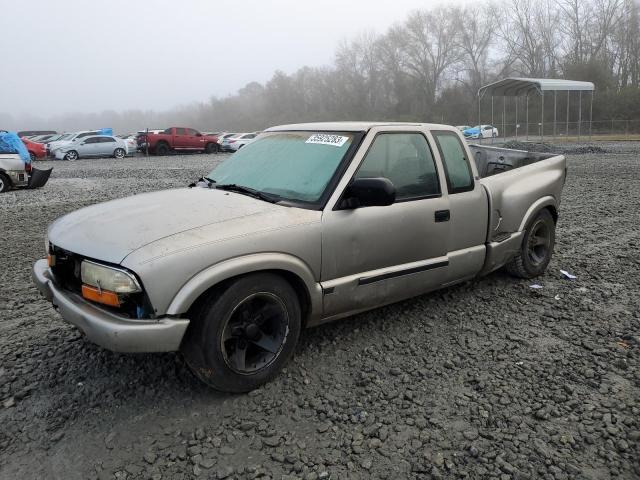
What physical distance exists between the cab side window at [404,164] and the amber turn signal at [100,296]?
5.95 feet

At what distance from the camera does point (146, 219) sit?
322 cm

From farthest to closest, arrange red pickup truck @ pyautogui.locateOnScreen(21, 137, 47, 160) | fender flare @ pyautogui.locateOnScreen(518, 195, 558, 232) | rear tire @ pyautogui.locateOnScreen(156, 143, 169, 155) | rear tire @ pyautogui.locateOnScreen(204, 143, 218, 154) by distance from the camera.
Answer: rear tire @ pyautogui.locateOnScreen(204, 143, 218, 154)
rear tire @ pyautogui.locateOnScreen(156, 143, 169, 155)
red pickup truck @ pyautogui.locateOnScreen(21, 137, 47, 160)
fender flare @ pyautogui.locateOnScreen(518, 195, 558, 232)

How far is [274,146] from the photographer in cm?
421

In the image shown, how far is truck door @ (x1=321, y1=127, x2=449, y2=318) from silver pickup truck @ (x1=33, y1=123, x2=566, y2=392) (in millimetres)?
11

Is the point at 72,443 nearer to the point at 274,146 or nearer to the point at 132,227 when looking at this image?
the point at 132,227

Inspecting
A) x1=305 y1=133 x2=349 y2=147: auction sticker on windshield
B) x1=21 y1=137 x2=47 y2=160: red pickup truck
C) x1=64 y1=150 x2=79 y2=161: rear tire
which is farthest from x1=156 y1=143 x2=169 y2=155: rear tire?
x1=305 y1=133 x2=349 y2=147: auction sticker on windshield

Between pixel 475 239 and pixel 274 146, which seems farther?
pixel 475 239

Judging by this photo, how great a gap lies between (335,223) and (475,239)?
1624mm

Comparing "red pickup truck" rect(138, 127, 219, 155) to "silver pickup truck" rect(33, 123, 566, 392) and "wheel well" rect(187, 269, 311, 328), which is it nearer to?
"silver pickup truck" rect(33, 123, 566, 392)

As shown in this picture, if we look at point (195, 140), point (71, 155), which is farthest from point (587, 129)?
point (71, 155)

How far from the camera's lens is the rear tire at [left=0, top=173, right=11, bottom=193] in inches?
523

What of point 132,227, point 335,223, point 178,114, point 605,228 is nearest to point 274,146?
point 335,223

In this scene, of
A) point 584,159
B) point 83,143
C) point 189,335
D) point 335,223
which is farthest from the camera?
point 83,143

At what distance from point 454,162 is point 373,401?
2.23 metres
